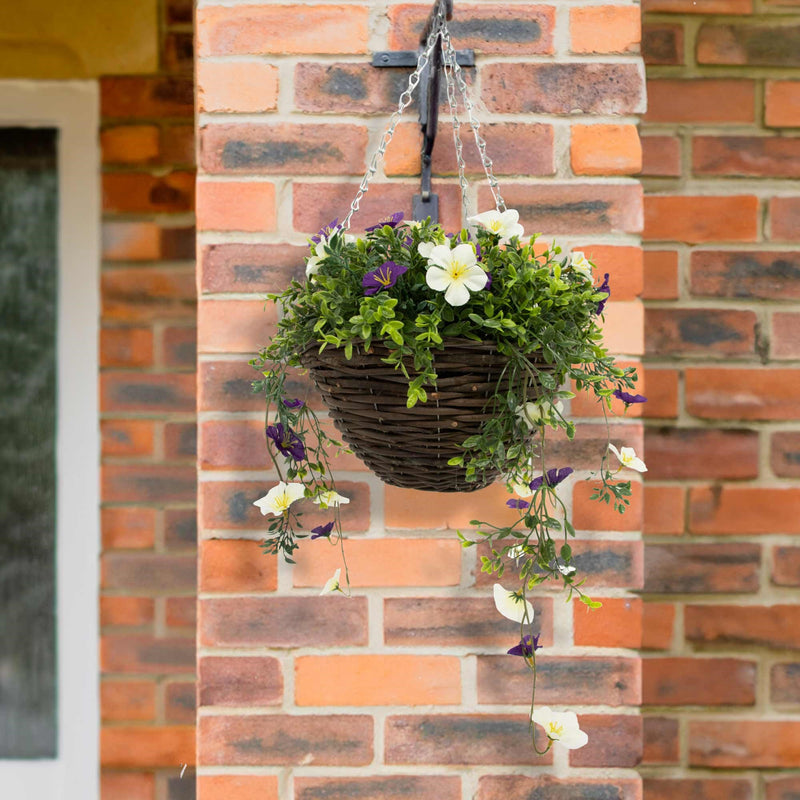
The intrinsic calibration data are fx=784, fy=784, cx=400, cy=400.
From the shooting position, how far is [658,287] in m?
1.25

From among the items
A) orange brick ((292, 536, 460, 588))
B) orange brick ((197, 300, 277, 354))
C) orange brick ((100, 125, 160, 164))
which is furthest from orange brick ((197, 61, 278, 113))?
orange brick ((292, 536, 460, 588))

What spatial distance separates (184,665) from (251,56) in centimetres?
105

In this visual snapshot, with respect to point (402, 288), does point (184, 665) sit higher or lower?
lower

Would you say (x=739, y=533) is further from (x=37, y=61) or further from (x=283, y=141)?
(x=37, y=61)

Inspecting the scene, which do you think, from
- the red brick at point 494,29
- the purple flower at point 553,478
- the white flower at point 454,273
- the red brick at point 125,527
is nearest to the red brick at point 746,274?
the red brick at point 494,29

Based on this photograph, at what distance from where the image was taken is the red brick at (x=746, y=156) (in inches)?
49.5

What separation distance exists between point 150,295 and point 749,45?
3.67 ft

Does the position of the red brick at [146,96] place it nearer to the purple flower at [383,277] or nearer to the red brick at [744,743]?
the purple flower at [383,277]

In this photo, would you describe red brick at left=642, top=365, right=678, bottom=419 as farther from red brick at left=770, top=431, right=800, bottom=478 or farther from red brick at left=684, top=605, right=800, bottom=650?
red brick at left=684, top=605, right=800, bottom=650

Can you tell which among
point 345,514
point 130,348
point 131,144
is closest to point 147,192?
point 131,144

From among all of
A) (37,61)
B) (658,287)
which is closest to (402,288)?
(658,287)

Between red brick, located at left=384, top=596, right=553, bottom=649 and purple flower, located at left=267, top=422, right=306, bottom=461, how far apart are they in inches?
10.2

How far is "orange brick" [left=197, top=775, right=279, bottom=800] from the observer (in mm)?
1016

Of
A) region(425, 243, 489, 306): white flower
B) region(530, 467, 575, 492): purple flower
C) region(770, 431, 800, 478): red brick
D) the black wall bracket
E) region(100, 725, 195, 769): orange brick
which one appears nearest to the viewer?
region(425, 243, 489, 306): white flower
